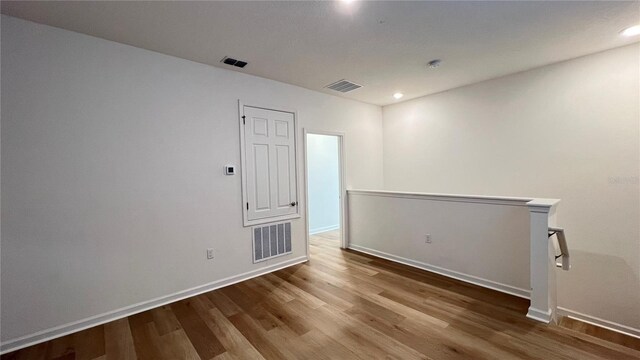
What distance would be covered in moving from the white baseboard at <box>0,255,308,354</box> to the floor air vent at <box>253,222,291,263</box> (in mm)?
214

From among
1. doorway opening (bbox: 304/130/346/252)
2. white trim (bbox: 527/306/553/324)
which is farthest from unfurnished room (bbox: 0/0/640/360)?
doorway opening (bbox: 304/130/346/252)

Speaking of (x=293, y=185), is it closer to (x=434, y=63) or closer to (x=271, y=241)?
(x=271, y=241)

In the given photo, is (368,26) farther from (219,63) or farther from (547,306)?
(547,306)

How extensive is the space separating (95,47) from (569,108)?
5349mm

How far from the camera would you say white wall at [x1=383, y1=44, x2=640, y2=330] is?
2.94m

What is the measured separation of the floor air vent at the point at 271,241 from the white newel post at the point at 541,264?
9.56 ft

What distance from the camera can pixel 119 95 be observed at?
262 cm

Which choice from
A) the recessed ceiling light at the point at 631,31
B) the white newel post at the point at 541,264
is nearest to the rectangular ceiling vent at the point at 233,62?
the white newel post at the point at 541,264

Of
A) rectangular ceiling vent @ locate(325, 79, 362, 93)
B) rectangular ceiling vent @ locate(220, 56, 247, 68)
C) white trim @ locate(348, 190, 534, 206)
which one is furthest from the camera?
rectangular ceiling vent @ locate(325, 79, 362, 93)

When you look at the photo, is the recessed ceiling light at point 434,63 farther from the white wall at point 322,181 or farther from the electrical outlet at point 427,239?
the white wall at point 322,181

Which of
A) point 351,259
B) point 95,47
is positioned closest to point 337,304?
point 351,259

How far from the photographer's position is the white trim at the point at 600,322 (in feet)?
9.59

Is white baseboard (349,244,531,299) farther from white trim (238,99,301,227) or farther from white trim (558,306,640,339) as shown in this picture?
white trim (238,99,301,227)

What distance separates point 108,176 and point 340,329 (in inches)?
105
